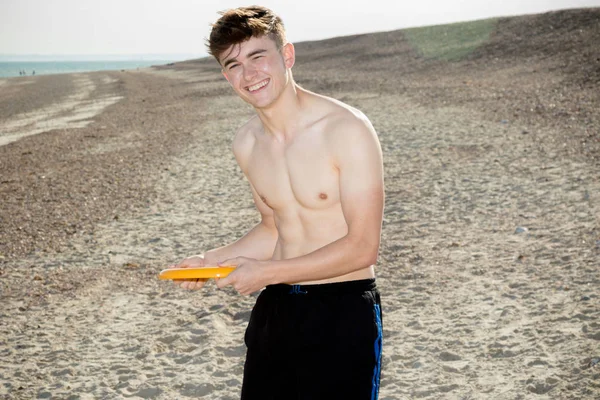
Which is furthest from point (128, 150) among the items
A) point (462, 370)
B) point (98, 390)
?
point (462, 370)

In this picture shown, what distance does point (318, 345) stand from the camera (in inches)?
96.2

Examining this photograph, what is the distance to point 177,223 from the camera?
803 centimetres

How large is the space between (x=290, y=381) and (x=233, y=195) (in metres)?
6.84

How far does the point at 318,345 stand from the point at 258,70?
108 cm

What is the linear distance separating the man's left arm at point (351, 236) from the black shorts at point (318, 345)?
17 cm

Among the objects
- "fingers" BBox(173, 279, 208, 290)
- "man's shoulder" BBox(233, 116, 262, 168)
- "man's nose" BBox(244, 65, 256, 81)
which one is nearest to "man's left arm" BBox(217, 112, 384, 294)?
"fingers" BBox(173, 279, 208, 290)

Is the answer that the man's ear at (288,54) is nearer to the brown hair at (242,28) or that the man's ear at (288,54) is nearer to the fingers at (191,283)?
the brown hair at (242,28)

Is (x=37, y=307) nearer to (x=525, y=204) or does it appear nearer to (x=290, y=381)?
(x=290, y=381)

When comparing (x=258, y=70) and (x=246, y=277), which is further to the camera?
(x=258, y=70)

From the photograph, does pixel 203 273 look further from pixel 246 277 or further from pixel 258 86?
pixel 258 86

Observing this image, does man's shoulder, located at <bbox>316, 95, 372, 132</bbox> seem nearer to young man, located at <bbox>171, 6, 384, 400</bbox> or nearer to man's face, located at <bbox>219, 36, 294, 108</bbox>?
young man, located at <bbox>171, 6, 384, 400</bbox>

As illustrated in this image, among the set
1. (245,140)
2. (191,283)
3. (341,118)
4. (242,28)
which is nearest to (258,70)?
(242,28)

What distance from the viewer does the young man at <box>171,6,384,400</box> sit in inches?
92.8

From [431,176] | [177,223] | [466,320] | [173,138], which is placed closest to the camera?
[466,320]
